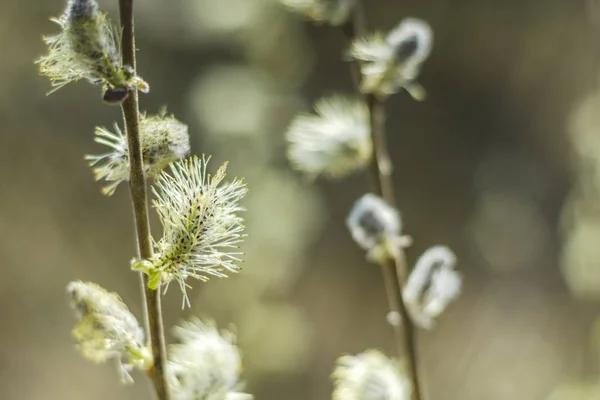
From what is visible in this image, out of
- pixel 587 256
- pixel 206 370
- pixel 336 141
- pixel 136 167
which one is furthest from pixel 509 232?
pixel 136 167

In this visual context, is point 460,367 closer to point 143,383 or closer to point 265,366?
point 265,366

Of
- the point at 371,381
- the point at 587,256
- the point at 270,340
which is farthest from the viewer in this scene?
the point at 270,340

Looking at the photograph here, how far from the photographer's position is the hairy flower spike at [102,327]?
0.36m

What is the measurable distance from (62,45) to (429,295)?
31 centimetres

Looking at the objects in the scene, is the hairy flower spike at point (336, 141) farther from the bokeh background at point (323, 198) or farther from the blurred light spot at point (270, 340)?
the blurred light spot at point (270, 340)

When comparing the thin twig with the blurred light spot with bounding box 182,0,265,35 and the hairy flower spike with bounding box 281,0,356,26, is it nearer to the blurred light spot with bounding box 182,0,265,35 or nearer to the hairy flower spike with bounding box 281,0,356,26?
the hairy flower spike with bounding box 281,0,356,26

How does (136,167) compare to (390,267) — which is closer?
(136,167)

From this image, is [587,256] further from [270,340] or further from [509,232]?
[509,232]

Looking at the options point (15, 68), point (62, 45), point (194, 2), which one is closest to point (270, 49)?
point (194, 2)

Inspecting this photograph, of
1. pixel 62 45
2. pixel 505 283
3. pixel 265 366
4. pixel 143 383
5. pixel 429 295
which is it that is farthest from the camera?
pixel 505 283

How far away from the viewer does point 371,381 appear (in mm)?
536

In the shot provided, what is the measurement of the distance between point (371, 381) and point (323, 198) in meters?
1.12

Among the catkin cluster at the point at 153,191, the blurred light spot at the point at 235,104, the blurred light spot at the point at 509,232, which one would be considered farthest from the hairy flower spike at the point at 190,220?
the blurred light spot at the point at 509,232

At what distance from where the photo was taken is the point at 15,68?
1.43 m
